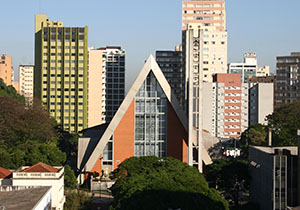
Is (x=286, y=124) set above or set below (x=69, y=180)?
above

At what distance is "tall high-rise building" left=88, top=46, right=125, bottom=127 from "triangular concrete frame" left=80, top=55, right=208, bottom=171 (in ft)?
164

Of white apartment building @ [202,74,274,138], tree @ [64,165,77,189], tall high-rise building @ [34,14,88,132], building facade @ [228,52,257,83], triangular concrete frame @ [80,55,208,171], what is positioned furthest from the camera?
building facade @ [228,52,257,83]

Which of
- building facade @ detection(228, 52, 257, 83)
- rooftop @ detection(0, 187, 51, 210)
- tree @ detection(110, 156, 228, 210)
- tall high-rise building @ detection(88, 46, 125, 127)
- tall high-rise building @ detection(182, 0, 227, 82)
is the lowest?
tree @ detection(110, 156, 228, 210)

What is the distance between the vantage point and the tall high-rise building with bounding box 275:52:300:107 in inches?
4202

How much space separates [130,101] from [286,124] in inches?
767

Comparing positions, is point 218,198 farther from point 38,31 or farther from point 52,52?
point 38,31

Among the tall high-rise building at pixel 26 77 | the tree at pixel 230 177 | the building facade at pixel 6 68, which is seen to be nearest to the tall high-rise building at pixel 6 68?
the building facade at pixel 6 68

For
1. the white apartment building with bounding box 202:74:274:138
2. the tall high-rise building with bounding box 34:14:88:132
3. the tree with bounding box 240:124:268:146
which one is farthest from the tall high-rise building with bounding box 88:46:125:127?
the tree with bounding box 240:124:268:146

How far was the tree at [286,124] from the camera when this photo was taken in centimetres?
6003

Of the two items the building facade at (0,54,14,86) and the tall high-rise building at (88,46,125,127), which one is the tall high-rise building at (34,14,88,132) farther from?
the building facade at (0,54,14,86)

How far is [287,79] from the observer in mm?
107688

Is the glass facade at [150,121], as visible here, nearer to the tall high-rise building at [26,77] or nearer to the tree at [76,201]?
the tree at [76,201]

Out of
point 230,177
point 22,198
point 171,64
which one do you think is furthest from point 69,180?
point 171,64

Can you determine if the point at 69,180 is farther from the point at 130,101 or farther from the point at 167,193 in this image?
the point at 167,193
